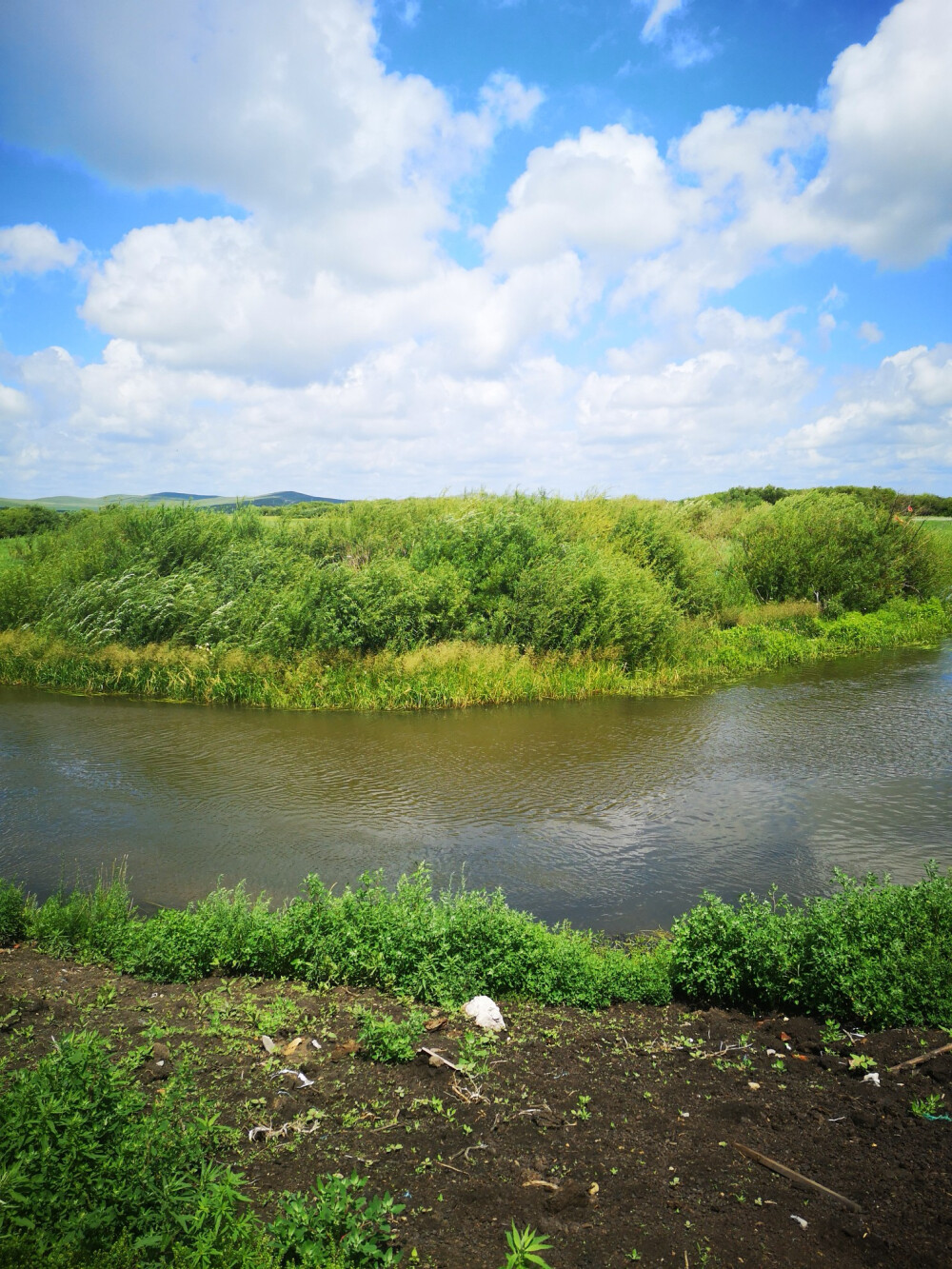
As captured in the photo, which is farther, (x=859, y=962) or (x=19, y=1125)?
(x=859, y=962)

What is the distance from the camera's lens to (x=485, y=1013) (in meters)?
5.15

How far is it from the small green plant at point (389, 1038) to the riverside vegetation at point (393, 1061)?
0.7 inches

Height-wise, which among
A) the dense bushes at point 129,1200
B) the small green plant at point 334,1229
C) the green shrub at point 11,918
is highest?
the dense bushes at point 129,1200

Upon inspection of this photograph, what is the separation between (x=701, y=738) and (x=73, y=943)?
10.8 m

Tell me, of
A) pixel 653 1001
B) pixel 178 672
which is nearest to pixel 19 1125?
pixel 653 1001

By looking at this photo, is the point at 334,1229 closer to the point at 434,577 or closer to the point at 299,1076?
the point at 299,1076

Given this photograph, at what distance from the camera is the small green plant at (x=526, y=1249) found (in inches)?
114

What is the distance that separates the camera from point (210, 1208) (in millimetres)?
3094

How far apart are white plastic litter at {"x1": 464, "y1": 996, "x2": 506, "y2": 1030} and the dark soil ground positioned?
124mm

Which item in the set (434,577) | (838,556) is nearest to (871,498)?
(838,556)

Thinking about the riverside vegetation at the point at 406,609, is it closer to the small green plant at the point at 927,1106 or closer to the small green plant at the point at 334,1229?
the small green plant at the point at 927,1106

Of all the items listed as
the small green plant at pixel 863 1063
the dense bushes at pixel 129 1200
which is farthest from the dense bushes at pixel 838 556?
the dense bushes at pixel 129 1200

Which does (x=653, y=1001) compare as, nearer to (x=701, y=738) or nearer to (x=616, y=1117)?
(x=616, y=1117)

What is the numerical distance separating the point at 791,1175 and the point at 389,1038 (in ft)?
7.55
